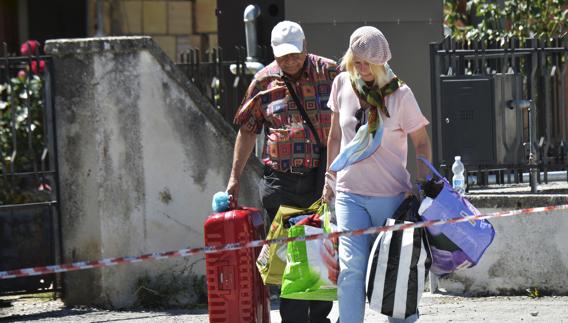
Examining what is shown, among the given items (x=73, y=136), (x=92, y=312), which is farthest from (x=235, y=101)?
(x=92, y=312)

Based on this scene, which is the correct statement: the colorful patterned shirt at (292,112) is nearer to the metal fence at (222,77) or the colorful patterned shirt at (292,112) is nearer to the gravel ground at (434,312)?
the gravel ground at (434,312)

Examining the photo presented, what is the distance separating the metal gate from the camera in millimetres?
8508

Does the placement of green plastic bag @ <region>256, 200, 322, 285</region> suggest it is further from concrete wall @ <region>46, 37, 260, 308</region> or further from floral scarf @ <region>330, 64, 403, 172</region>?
concrete wall @ <region>46, 37, 260, 308</region>

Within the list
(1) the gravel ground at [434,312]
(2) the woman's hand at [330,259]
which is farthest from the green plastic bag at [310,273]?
(1) the gravel ground at [434,312]

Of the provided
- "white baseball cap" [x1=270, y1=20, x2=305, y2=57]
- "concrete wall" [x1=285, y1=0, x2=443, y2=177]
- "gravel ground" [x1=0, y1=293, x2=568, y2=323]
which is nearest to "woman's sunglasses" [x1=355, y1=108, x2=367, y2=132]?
"white baseball cap" [x1=270, y1=20, x2=305, y2=57]

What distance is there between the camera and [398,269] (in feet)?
20.0

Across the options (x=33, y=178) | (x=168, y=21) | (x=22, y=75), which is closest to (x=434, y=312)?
(x=33, y=178)

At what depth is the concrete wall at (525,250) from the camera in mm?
8414

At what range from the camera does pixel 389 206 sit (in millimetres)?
6254

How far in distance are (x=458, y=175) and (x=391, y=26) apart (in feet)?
10.2

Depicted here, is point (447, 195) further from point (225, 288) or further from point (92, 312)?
point (92, 312)

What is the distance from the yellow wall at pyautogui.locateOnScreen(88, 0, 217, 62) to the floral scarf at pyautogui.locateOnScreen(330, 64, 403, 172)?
9328 mm

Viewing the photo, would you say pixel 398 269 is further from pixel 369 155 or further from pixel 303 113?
pixel 303 113

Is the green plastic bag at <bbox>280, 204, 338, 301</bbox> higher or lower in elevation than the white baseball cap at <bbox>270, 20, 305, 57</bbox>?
lower
